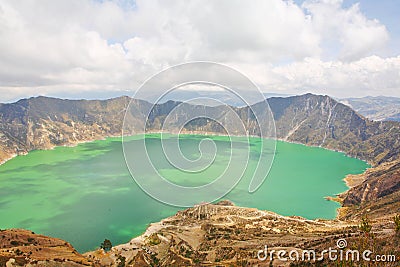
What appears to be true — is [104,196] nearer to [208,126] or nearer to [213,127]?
[213,127]

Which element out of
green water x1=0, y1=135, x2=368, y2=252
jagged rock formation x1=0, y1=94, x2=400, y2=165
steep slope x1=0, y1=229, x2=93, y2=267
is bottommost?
green water x1=0, y1=135, x2=368, y2=252

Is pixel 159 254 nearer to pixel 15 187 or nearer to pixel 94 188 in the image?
pixel 94 188

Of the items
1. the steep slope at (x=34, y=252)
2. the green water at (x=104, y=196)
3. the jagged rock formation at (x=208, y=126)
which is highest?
the jagged rock formation at (x=208, y=126)

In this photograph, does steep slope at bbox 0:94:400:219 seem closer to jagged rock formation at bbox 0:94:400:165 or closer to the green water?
jagged rock formation at bbox 0:94:400:165

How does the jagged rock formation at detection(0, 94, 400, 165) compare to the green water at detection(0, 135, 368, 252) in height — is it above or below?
above

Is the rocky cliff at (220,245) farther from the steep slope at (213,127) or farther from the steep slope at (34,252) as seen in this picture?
the steep slope at (213,127)

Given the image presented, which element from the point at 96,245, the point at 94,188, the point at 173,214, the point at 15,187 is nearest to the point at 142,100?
the point at 96,245

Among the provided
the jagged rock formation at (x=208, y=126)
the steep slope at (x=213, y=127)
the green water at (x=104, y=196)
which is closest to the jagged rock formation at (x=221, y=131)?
the jagged rock formation at (x=208, y=126)

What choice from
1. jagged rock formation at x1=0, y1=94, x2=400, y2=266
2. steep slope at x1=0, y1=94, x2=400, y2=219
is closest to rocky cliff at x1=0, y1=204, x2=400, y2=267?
jagged rock formation at x1=0, y1=94, x2=400, y2=266
